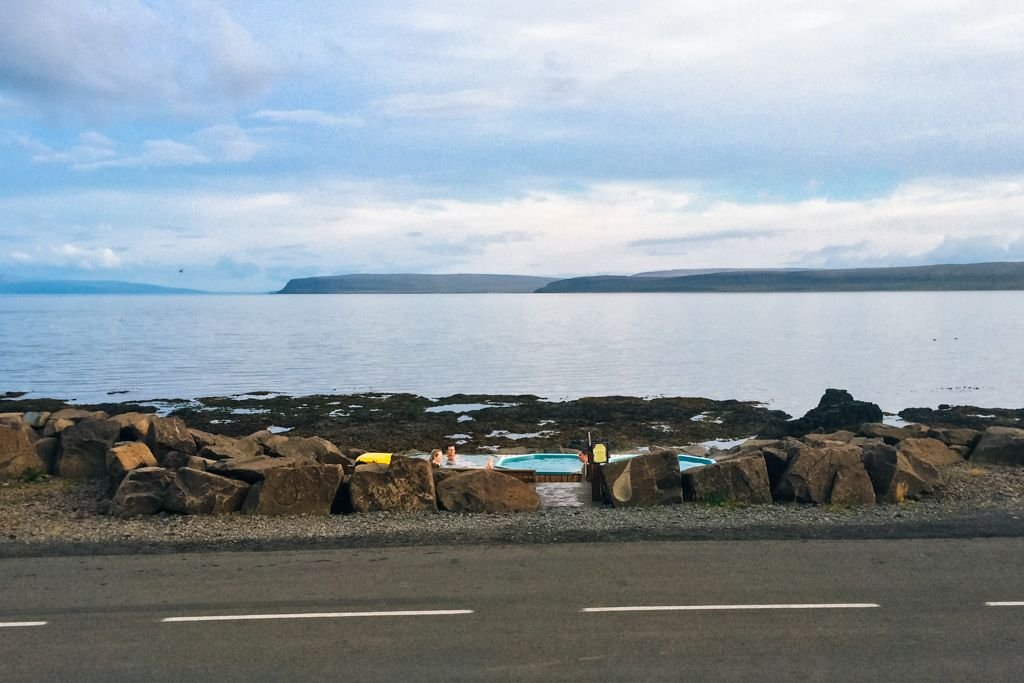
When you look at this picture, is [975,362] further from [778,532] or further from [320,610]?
[320,610]

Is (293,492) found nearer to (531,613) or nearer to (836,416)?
(531,613)

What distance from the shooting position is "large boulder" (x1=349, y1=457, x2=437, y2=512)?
15.8 metres

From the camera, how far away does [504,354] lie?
2773 inches

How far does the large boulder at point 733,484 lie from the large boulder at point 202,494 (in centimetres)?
779

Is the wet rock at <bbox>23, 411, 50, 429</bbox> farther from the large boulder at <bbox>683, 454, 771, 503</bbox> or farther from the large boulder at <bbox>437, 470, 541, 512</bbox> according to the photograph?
the large boulder at <bbox>683, 454, 771, 503</bbox>

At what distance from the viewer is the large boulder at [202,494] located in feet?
50.4

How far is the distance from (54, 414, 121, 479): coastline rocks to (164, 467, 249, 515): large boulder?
14.0 ft

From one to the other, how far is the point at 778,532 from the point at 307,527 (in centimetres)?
720

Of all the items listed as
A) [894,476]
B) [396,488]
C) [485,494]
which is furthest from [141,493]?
[894,476]

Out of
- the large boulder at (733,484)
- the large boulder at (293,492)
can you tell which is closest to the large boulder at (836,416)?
the large boulder at (733,484)

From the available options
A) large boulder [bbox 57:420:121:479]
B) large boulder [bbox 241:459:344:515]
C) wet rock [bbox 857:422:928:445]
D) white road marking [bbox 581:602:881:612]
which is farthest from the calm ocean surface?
white road marking [bbox 581:602:881:612]

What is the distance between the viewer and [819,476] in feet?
53.5

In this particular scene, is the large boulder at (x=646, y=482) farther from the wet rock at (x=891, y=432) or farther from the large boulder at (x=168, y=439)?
the wet rock at (x=891, y=432)

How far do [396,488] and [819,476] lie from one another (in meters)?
7.39
